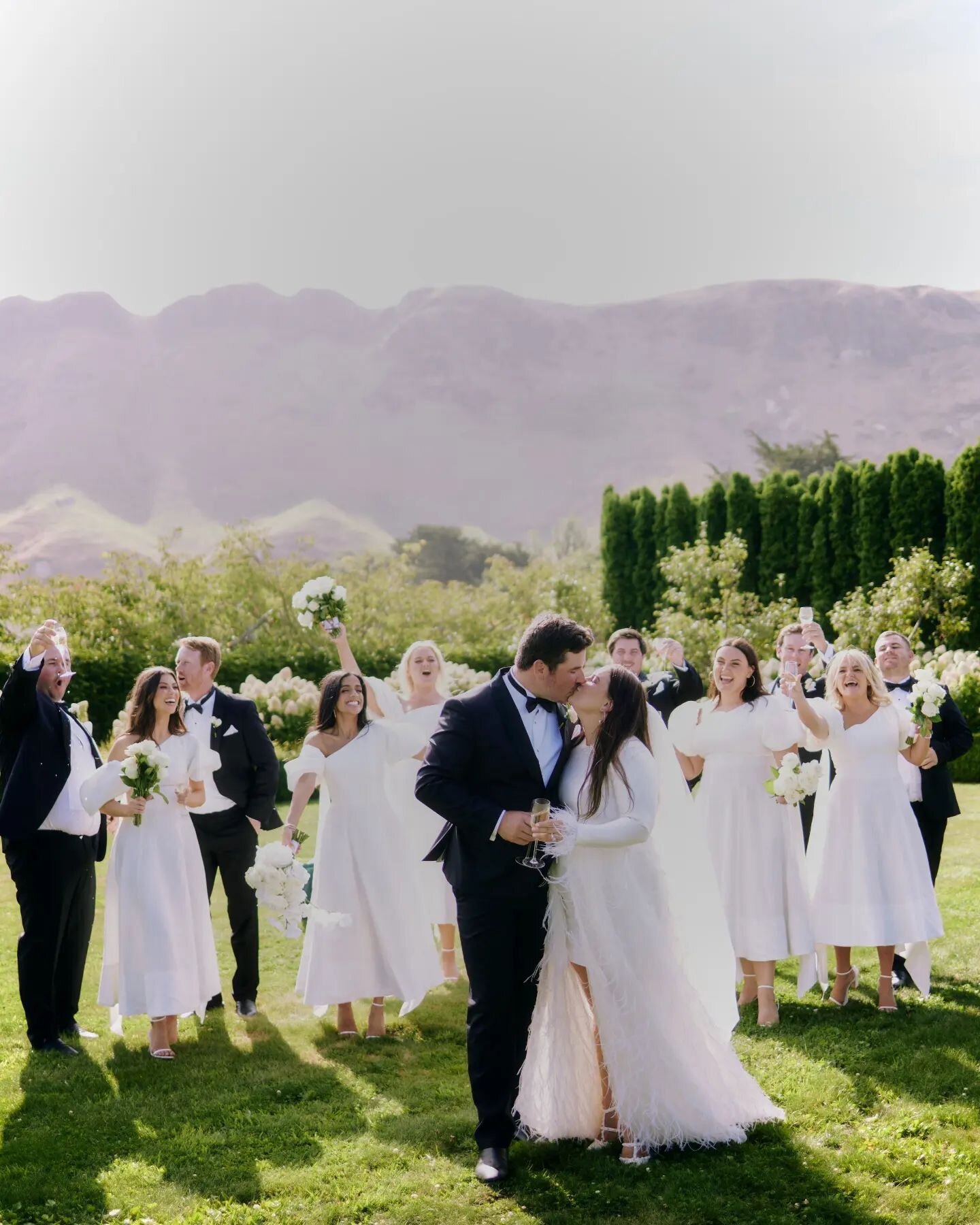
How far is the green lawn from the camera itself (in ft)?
14.4

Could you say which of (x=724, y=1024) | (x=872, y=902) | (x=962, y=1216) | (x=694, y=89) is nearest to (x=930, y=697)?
(x=872, y=902)

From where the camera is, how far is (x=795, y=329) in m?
112

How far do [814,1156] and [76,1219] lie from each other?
283 cm

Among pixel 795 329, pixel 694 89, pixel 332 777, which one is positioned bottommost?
pixel 332 777

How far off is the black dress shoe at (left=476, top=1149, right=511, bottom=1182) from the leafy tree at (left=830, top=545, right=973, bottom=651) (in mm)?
17874

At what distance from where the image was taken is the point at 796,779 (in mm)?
6441

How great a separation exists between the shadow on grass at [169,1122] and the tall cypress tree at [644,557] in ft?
79.2

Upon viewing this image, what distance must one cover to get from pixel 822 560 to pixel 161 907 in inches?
878

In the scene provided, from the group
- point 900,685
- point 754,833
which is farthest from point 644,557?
point 754,833

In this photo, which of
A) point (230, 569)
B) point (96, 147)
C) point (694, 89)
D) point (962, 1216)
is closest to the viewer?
point (962, 1216)

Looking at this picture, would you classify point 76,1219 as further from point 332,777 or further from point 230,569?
point 230,569

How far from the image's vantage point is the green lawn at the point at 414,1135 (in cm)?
439

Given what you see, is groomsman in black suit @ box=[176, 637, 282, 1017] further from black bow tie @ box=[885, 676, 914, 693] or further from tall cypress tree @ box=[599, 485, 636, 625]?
tall cypress tree @ box=[599, 485, 636, 625]

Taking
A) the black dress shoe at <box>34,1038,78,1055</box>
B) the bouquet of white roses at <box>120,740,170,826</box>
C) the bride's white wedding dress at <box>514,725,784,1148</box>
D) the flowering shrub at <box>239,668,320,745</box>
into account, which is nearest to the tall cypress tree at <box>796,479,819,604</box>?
the flowering shrub at <box>239,668,320,745</box>
